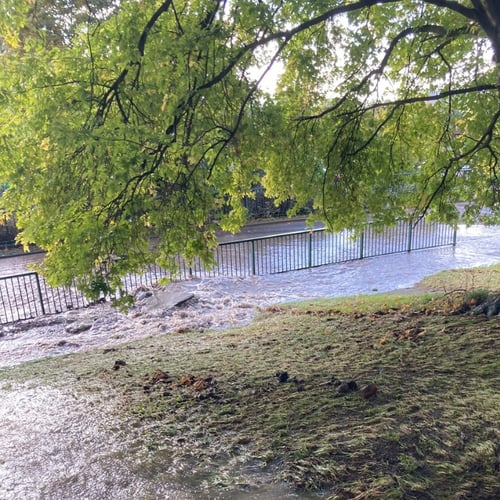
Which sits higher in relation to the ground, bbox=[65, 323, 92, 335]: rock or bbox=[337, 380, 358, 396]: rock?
bbox=[337, 380, 358, 396]: rock

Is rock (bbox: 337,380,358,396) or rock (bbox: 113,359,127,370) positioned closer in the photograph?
rock (bbox: 337,380,358,396)

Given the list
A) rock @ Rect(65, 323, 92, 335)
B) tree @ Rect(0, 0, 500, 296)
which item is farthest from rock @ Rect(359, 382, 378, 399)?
rock @ Rect(65, 323, 92, 335)

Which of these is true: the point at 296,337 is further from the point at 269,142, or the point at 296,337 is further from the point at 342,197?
the point at 269,142

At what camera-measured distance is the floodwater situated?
2.99 meters

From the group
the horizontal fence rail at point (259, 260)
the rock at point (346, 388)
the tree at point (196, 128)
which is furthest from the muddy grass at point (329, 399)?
the horizontal fence rail at point (259, 260)

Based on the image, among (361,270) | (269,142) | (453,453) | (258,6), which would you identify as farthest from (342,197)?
(361,270)

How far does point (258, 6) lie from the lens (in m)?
4.44

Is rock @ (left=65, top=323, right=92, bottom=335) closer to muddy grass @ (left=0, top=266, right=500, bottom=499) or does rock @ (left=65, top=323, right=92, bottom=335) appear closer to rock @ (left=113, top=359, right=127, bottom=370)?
muddy grass @ (left=0, top=266, right=500, bottom=499)

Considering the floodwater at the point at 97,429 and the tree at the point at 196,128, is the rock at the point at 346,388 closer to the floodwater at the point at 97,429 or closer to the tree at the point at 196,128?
the floodwater at the point at 97,429

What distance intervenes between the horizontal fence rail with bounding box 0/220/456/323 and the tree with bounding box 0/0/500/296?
4814mm

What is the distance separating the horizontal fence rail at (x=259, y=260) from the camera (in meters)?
11.5

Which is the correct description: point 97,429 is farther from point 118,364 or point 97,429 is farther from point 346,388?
point 346,388

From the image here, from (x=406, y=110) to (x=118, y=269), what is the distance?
5.53m

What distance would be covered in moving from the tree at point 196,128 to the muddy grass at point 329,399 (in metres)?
1.58
